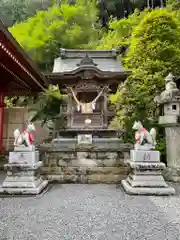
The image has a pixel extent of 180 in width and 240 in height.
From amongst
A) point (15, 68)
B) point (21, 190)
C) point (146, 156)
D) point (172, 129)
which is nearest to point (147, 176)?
point (146, 156)

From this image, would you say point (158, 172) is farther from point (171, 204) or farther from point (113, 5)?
point (113, 5)

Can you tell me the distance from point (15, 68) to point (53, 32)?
442 inches

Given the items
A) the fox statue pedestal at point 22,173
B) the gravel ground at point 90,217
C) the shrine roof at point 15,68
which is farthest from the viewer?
the fox statue pedestal at point 22,173

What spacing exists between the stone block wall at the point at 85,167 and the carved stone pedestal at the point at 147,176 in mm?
1172

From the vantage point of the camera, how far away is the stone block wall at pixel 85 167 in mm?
6402

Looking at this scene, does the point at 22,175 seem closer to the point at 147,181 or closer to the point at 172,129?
the point at 147,181

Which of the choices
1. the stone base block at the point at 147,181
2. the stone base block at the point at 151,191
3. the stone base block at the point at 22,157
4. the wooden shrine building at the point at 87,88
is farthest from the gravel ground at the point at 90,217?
the wooden shrine building at the point at 87,88

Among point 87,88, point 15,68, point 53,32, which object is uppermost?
point 53,32

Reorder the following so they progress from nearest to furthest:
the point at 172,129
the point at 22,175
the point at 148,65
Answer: the point at 22,175 < the point at 172,129 < the point at 148,65

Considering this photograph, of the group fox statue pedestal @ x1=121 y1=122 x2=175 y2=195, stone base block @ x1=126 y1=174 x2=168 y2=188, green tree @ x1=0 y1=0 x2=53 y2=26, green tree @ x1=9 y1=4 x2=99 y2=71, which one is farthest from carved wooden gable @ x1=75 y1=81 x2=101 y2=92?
green tree @ x1=0 y1=0 x2=53 y2=26

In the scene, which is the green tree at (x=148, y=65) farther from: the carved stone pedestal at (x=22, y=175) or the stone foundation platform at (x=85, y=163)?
the carved stone pedestal at (x=22, y=175)

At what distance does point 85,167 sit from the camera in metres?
6.47

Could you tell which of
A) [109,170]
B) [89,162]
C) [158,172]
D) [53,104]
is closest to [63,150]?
[89,162]

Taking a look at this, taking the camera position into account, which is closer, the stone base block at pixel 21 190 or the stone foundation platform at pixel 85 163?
the stone base block at pixel 21 190
